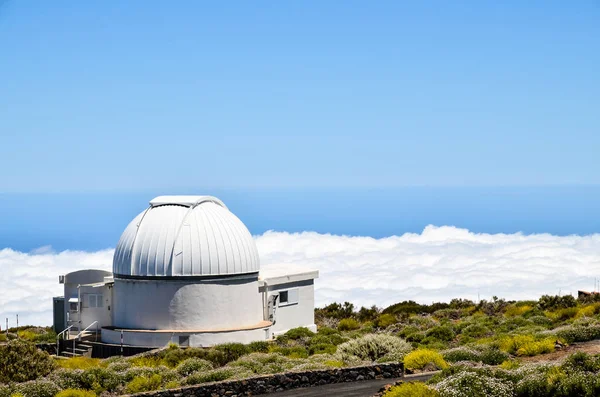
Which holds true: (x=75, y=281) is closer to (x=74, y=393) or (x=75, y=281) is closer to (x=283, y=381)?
(x=74, y=393)

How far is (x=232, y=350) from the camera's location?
2394 cm

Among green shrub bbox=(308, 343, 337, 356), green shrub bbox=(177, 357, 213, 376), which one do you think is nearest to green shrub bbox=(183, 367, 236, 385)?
green shrub bbox=(177, 357, 213, 376)

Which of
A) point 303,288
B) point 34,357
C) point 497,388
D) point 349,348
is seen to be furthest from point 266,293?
point 497,388

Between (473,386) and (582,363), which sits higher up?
(582,363)

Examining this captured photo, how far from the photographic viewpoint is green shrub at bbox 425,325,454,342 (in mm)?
26172

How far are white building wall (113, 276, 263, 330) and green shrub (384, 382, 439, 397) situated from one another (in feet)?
40.6

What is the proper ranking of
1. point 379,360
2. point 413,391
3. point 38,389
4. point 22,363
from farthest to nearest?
point 22,363
point 379,360
point 38,389
point 413,391

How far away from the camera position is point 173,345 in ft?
82.4

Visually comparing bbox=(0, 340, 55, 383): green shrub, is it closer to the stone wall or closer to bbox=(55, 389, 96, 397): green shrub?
bbox=(55, 389, 96, 397): green shrub

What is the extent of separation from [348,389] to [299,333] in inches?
466

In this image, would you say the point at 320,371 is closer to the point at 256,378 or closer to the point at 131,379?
the point at 256,378

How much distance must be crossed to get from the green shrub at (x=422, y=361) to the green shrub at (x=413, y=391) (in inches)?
123

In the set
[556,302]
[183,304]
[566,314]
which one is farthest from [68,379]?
[556,302]

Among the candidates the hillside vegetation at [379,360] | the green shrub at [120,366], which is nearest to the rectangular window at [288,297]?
the hillside vegetation at [379,360]
